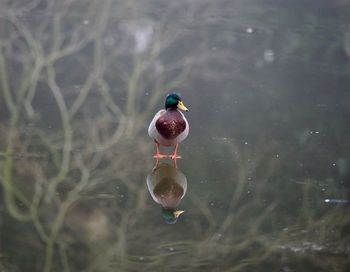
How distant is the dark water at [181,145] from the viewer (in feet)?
9.44

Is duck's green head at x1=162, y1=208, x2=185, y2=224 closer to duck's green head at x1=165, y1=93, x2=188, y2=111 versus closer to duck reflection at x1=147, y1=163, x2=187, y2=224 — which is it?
duck reflection at x1=147, y1=163, x2=187, y2=224

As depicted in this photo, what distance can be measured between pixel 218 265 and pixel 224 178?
0.87 metres

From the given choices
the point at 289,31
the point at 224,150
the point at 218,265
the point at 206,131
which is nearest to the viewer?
the point at 218,265

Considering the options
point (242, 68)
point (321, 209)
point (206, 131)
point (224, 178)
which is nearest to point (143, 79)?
point (242, 68)

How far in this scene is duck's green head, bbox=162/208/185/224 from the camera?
121 inches

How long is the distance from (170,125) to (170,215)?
0.72 meters

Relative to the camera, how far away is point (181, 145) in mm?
3996

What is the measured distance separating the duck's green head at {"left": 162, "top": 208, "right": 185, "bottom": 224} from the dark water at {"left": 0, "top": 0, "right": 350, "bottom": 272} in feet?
0.13

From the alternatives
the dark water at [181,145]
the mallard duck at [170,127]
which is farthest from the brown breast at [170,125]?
the dark water at [181,145]

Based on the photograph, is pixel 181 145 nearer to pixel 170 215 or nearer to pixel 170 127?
pixel 170 127

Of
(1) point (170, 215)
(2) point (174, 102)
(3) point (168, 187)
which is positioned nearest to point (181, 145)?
(2) point (174, 102)

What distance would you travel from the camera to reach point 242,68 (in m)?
5.61

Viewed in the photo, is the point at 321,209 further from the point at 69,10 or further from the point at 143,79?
the point at 69,10

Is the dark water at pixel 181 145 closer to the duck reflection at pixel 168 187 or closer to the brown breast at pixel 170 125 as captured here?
the duck reflection at pixel 168 187
